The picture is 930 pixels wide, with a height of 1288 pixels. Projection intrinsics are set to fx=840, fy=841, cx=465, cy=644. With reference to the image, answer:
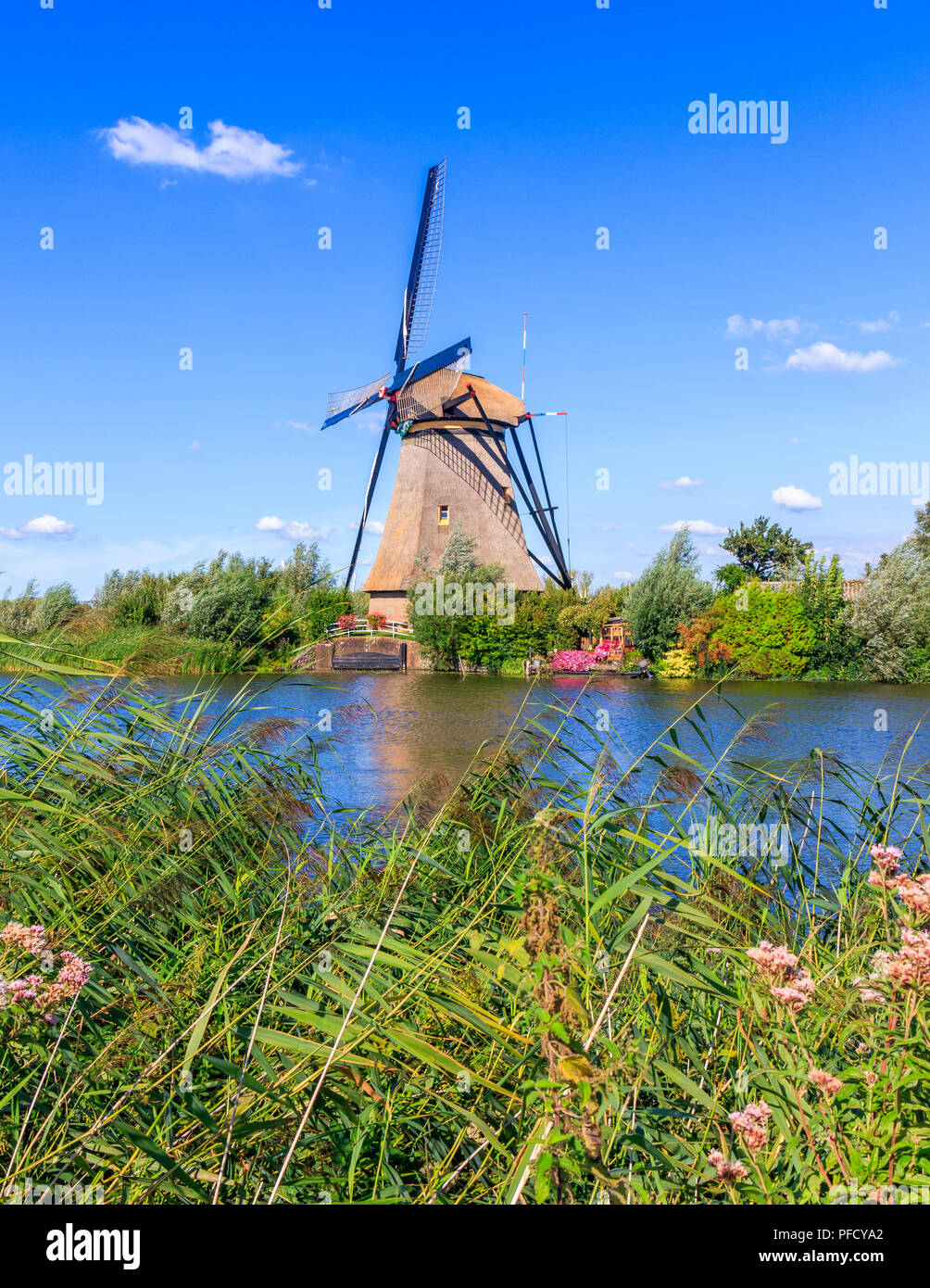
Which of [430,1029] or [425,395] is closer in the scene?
[430,1029]

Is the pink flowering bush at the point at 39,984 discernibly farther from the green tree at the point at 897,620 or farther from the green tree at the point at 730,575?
the green tree at the point at 730,575

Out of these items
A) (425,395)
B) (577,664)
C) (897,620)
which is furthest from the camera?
(425,395)

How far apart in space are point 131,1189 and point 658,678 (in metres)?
24.1

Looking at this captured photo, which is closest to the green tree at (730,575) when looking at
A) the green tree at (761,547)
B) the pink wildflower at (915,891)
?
the green tree at (761,547)

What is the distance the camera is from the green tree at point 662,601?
82.9 ft

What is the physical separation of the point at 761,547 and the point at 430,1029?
5017cm

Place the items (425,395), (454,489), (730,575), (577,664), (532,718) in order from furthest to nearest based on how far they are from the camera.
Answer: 1. (730,575)
2. (454,489)
3. (425,395)
4. (577,664)
5. (532,718)

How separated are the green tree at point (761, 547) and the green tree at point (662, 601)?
23.4 meters

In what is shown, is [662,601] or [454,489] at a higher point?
[454,489]

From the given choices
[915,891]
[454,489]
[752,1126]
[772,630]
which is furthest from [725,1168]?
[454,489]

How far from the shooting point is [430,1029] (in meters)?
2.08

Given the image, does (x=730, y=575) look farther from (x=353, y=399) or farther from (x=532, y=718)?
(x=532, y=718)

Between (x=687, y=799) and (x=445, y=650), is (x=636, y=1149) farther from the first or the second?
(x=445, y=650)
